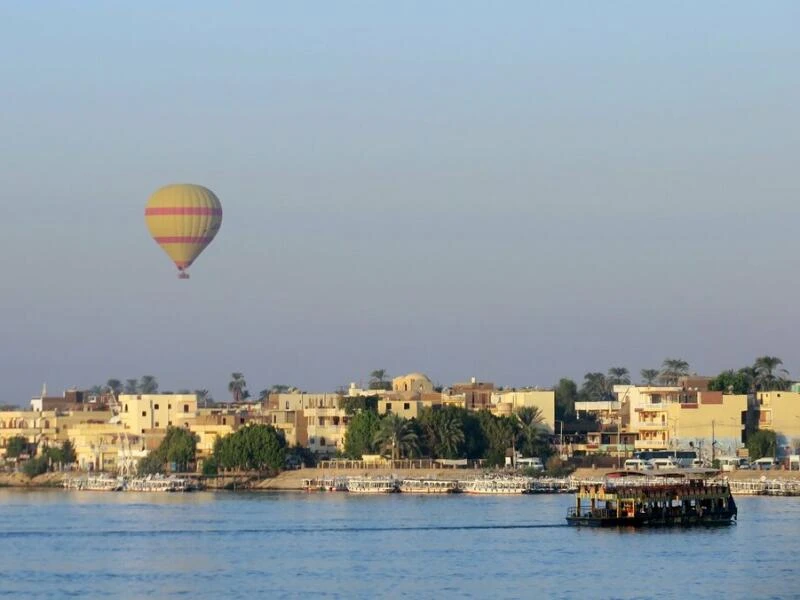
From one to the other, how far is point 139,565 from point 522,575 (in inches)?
589

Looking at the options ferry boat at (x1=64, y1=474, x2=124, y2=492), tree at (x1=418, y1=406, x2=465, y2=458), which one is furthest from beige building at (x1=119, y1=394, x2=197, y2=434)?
tree at (x1=418, y1=406, x2=465, y2=458)

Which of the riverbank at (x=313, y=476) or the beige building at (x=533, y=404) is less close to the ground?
the beige building at (x=533, y=404)

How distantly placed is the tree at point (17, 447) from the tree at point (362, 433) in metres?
43.4

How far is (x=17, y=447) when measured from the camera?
18312cm

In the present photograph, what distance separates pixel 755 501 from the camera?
12169 cm

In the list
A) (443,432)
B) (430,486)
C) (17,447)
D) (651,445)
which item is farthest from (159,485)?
(17,447)

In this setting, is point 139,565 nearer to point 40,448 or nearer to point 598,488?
point 598,488

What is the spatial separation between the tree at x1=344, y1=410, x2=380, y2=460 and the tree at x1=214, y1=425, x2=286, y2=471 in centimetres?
510

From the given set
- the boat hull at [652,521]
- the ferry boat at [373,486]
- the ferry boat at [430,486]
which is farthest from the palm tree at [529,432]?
the boat hull at [652,521]

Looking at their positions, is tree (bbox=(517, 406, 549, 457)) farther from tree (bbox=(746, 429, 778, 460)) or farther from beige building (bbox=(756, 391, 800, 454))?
beige building (bbox=(756, 391, 800, 454))

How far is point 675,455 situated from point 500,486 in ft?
38.4

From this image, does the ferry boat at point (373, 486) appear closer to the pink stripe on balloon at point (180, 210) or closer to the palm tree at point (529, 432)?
the palm tree at point (529, 432)

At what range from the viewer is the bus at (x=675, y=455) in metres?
137

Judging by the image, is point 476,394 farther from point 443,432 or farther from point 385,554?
point 385,554
